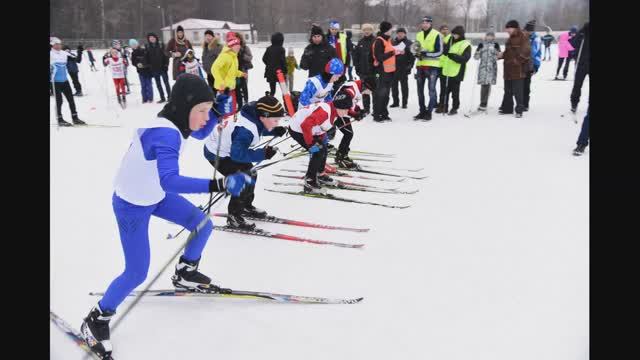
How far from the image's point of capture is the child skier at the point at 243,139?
351 centimetres

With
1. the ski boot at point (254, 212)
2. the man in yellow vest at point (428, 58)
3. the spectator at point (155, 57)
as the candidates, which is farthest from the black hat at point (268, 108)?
the spectator at point (155, 57)

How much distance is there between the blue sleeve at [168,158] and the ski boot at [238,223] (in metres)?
1.70

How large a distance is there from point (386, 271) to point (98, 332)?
5.89 ft

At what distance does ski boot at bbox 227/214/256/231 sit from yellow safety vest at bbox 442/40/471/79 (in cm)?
595

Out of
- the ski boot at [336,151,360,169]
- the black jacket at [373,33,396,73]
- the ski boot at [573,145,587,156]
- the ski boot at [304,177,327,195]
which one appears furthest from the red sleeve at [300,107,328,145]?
the black jacket at [373,33,396,73]

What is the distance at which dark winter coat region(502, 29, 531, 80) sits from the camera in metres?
8.01

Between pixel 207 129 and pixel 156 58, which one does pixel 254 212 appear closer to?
pixel 207 129

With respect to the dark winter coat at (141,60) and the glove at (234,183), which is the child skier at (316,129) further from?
the dark winter coat at (141,60)

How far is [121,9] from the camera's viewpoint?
39.3m

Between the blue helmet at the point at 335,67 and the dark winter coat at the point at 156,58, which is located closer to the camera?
the blue helmet at the point at 335,67

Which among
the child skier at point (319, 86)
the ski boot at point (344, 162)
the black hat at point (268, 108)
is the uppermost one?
the child skier at point (319, 86)

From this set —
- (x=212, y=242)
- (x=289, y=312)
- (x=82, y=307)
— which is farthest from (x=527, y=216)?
(x=82, y=307)

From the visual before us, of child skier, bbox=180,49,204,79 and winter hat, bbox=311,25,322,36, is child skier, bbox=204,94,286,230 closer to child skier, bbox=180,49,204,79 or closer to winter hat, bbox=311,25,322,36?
winter hat, bbox=311,25,322,36
